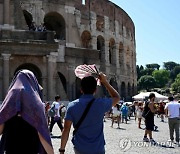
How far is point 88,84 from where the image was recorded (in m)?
3.89

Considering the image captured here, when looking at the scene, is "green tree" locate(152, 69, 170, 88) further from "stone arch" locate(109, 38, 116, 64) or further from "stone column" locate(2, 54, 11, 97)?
"stone column" locate(2, 54, 11, 97)

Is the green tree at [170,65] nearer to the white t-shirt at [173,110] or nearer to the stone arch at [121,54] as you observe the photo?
the stone arch at [121,54]

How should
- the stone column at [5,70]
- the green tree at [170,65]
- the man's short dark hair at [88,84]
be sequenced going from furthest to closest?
the green tree at [170,65], the stone column at [5,70], the man's short dark hair at [88,84]

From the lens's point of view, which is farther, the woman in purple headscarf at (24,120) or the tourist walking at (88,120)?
the tourist walking at (88,120)

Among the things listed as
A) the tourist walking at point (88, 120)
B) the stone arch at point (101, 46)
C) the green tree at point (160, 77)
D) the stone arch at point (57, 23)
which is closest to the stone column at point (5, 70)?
the stone arch at point (57, 23)

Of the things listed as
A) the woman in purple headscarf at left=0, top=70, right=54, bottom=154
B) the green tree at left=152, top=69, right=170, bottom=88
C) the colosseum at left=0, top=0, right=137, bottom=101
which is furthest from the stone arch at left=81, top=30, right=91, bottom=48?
the green tree at left=152, top=69, right=170, bottom=88

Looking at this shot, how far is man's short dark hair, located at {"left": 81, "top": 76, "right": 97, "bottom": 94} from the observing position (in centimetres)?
385

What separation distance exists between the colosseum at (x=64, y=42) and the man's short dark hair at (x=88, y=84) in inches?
758

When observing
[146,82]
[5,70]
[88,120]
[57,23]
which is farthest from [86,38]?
[146,82]

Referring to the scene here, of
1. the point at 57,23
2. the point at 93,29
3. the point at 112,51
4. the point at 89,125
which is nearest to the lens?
the point at 89,125

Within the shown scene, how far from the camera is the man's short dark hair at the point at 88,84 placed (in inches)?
151

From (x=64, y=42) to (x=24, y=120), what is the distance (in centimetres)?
2769

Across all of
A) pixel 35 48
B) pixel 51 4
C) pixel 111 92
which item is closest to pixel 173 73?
pixel 51 4

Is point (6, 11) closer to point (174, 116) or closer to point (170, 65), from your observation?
point (174, 116)
